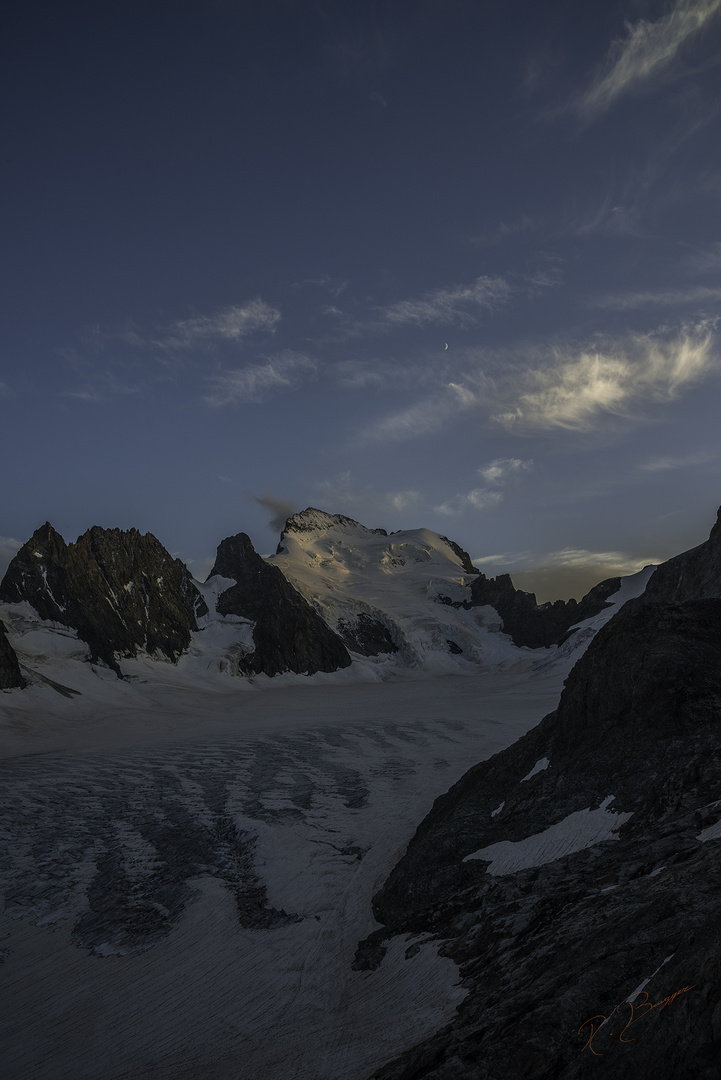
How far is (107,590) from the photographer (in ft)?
335

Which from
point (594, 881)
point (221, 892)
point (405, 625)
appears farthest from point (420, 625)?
point (594, 881)

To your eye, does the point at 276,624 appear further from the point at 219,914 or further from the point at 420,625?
the point at 219,914

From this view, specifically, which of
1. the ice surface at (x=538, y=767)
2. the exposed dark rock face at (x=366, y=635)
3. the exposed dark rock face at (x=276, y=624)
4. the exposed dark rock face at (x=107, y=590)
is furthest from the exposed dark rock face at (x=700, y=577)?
the exposed dark rock face at (x=107, y=590)

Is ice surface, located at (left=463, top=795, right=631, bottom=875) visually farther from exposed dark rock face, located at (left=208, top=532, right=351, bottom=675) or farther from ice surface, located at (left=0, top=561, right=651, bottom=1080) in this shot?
exposed dark rock face, located at (left=208, top=532, right=351, bottom=675)

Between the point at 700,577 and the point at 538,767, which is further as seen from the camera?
the point at 700,577

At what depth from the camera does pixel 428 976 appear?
9.55 meters

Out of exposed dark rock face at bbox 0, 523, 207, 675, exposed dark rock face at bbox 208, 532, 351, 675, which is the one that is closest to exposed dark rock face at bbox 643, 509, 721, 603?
exposed dark rock face at bbox 208, 532, 351, 675

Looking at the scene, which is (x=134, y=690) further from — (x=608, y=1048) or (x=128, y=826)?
(x=608, y=1048)

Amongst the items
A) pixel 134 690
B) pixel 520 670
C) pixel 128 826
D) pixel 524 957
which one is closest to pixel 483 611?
pixel 520 670

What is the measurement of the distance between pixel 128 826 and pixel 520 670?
395ft

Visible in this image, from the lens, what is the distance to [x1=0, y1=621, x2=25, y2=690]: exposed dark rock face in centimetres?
6575
